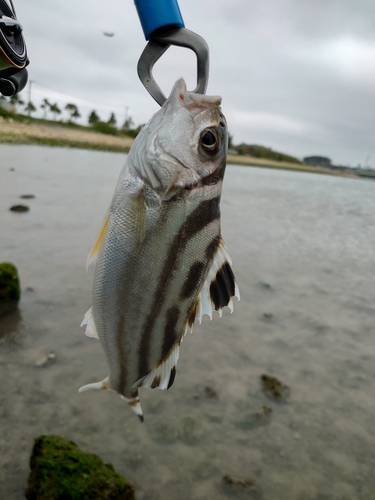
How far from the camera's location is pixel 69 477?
3006 mm

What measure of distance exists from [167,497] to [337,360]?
3.81 metres

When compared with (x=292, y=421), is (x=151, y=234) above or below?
above

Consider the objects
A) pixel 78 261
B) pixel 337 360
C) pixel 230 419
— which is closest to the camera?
pixel 230 419

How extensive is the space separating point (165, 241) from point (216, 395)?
356 centimetres

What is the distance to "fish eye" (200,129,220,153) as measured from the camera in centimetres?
195

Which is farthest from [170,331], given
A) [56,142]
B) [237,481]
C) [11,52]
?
[56,142]

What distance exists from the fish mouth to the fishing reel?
158cm

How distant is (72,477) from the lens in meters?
3.01

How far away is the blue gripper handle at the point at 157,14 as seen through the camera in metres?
1.84

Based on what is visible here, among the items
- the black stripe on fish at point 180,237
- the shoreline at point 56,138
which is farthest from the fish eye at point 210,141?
the shoreline at point 56,138

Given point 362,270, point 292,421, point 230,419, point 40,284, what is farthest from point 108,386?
point 362,270

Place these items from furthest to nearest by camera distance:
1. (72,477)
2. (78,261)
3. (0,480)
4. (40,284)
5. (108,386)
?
(78,261)
(40,284)
(0,480)
(72,477)
(108,386)

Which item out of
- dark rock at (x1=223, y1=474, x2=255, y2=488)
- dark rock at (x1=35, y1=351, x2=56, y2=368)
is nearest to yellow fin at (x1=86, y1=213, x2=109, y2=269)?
dark rock at (x1=223, y1=474, x2=255, y2=488)

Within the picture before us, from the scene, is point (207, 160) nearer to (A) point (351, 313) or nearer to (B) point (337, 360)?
(B) point (337, 360)
